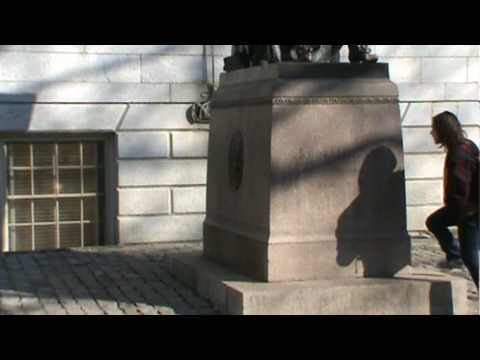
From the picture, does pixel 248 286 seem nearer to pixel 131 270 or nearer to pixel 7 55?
pixel 131 270

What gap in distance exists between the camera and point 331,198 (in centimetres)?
736

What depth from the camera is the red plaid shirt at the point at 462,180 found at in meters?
7.21

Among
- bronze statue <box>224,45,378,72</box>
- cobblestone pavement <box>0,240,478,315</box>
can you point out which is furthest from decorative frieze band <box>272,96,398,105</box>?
cobblestone pavement <box>0,240,478,315</box>

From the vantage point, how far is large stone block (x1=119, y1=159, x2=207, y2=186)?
1177cm

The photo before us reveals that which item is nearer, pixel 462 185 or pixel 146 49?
pixel 462 185

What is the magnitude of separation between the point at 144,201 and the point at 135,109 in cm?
115

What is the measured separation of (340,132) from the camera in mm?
7387

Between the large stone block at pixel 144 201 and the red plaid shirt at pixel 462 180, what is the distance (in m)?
5.21

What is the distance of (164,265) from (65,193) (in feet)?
8.76

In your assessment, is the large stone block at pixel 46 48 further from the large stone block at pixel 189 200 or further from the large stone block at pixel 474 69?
the large stone block at pixel 474 69

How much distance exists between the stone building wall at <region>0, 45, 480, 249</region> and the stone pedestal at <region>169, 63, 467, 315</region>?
4.26 meters

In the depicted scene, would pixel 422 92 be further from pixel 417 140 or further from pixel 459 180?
pixel 459 180

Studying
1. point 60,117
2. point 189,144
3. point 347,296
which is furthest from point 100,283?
Result: point 189,144

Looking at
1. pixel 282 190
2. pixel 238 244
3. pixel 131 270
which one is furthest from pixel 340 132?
pixel 131 270
